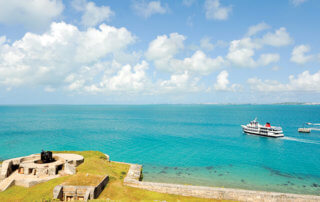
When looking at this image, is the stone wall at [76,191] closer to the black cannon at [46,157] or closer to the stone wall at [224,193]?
the stone wall at [224,193]

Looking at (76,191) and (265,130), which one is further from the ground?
(265,130)

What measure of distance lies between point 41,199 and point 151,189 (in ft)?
48.0

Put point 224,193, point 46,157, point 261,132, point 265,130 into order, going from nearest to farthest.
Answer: point 224,193, point 46,157, point 265,130, point 261,132

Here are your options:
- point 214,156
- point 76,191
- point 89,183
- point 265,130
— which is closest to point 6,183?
point 76,191

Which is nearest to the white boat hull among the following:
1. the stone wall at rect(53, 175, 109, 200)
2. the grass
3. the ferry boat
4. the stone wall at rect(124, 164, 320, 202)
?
the ferry boat

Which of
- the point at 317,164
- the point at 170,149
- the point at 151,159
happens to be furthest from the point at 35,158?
the point at 317,164

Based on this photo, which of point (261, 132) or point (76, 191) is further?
point (261, 132)

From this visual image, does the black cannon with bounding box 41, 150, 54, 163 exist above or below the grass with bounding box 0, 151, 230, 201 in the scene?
above

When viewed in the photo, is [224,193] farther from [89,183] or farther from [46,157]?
[46,157]

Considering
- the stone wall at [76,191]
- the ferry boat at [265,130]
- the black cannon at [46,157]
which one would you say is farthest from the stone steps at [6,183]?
the ferry boat at [265,130]

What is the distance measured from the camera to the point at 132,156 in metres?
53.0

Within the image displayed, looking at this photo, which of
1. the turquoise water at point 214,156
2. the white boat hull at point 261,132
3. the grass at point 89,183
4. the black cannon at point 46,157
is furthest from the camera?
the white boat hull at point 261,132

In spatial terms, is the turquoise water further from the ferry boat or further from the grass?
the grass

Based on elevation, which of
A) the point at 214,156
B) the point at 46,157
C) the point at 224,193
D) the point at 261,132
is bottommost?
the point at 214,156
